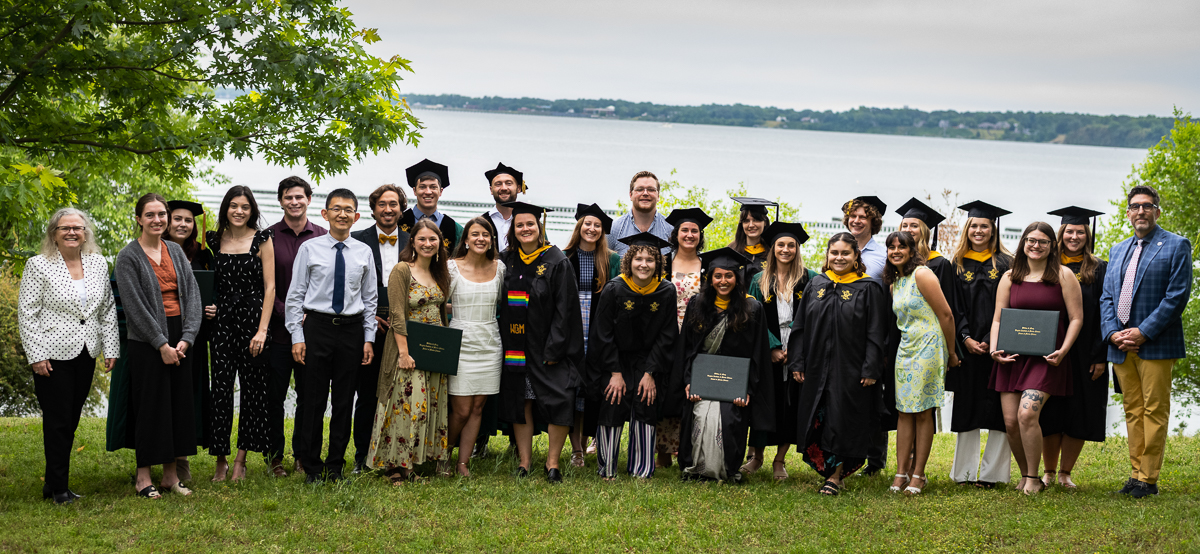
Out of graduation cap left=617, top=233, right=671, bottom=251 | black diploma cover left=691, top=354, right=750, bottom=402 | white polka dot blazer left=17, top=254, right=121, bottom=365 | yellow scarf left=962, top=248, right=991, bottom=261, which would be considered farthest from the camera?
yellow scarf left=962, top=248, right=991, bottom=261

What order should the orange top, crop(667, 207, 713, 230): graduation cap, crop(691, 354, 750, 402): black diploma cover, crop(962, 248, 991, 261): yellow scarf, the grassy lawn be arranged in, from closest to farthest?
the grassy lawn < the orange top < crop(691, 354, 750, 402): black diploma cover < crop(962, 248, 991, 261): yellow scarf < crop(667, 207, 713, 230): graduation cap

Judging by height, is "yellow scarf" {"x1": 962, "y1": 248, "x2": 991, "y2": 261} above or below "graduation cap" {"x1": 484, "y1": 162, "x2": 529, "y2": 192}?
below

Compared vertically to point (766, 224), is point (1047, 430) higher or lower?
lower

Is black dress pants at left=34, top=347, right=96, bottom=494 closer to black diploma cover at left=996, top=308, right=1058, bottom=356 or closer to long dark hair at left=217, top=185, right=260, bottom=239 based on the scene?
long dark hair at left=217, top=185, right=260, bottom=239

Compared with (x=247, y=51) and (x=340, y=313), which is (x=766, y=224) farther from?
(x=247, y=51)

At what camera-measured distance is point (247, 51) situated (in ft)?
28.2

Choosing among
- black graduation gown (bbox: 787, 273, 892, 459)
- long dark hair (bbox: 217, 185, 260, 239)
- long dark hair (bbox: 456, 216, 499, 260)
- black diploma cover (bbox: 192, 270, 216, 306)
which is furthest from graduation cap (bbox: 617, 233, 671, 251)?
black diploma cover (bbox: 192, 270, 216, 306)

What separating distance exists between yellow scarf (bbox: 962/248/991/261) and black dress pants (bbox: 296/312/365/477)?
505 centimetres

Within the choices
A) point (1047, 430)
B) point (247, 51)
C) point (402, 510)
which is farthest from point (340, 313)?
point (1047, 430)

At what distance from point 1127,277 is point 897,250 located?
1.79 meters

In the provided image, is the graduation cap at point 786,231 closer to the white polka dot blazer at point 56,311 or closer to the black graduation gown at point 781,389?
the black graduation gown at point 781,389

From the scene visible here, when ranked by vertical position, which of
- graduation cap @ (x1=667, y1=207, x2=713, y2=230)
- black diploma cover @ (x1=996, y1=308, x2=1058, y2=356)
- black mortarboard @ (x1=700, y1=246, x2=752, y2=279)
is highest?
graduation cap @ (x1=667, y1=207, x2=713, y2=230)

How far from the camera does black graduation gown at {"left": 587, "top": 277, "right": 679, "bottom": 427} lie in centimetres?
759

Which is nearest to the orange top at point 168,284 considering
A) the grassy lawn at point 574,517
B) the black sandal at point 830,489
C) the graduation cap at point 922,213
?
the grassy lawn at point 574,517
